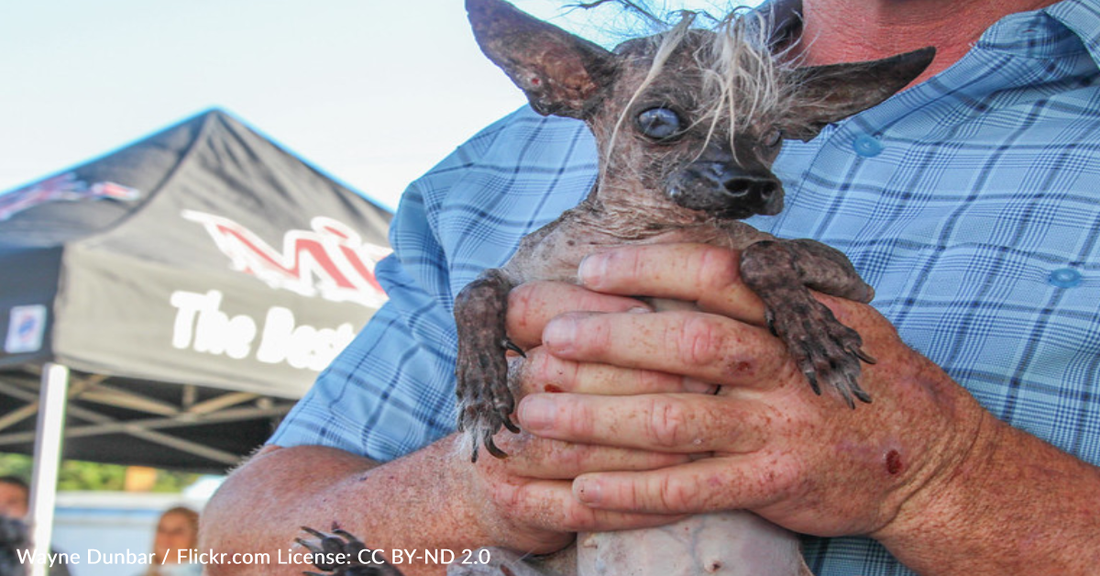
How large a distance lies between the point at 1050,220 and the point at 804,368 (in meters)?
0.58

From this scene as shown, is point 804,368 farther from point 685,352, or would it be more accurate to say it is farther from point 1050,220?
point 1050,220

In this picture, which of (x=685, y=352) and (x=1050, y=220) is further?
(x=1050, y=220)

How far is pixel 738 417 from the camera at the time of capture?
4.66ft

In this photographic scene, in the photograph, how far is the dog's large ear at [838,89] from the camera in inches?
70.7

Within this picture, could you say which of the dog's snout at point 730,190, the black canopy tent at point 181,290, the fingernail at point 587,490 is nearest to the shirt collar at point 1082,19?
the dog's snout at point 730,190

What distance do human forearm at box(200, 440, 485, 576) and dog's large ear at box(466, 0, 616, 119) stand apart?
2.22 ft

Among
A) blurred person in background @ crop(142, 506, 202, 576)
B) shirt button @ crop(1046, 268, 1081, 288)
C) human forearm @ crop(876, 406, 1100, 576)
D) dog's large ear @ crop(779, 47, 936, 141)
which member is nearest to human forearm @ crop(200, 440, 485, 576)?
human forearm @ crop(876, 406, 1100, 576)

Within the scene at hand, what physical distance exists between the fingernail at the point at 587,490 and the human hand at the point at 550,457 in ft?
0.07

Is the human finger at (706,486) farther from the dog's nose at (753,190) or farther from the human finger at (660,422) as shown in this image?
the dog's nose at (753,190)

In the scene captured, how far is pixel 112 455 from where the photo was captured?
7.33m

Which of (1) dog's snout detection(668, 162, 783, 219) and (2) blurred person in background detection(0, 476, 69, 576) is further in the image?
(2) blurred person in background detection(0, 476, 69, 576)

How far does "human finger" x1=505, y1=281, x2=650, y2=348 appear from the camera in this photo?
5.13 ft

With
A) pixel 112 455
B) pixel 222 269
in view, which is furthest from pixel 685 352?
pixel 112 455

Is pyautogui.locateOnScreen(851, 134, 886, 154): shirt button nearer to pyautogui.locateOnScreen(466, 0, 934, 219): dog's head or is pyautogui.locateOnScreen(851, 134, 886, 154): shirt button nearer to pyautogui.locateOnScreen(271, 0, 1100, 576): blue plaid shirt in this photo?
pyautogui.locateOnScreen(271, 0, 1100, 576): blue plaid shirt
